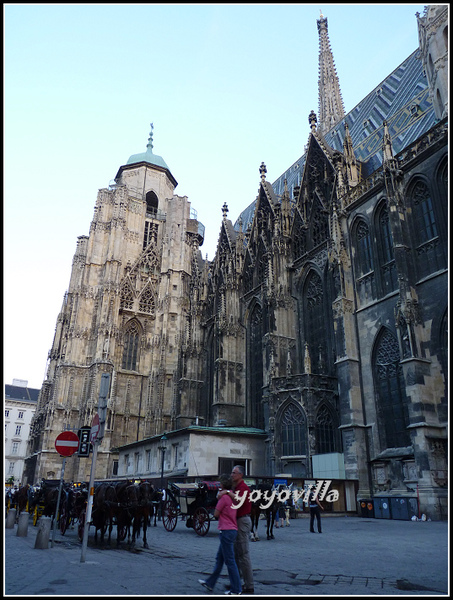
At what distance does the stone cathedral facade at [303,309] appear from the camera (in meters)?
22.0

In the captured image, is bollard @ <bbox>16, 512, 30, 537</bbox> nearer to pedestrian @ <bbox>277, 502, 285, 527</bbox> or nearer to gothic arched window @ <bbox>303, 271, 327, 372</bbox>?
pedestrian @ <bbox>277, 502, 285, 527</bbox>

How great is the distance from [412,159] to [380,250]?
4.99 metres

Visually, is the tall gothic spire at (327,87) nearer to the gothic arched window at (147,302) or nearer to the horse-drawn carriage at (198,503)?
the gothic arched window at (147,302)

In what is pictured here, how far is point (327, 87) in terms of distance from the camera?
7031cm

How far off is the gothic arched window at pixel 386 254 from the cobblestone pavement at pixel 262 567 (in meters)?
13.9

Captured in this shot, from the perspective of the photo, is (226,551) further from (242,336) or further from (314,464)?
(242,336)

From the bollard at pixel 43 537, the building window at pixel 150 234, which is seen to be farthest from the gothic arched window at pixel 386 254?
the building window at pixel 150 234

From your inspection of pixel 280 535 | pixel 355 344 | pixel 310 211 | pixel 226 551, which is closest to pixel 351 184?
pixel 310 211

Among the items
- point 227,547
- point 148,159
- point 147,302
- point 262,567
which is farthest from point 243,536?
point 148,159

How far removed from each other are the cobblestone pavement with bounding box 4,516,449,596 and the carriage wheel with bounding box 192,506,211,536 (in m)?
1.32

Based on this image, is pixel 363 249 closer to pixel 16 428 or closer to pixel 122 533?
pixel 122 533

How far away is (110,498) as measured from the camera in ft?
42.6

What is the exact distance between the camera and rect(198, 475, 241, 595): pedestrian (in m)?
5.95

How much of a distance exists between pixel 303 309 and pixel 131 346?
22850mm
